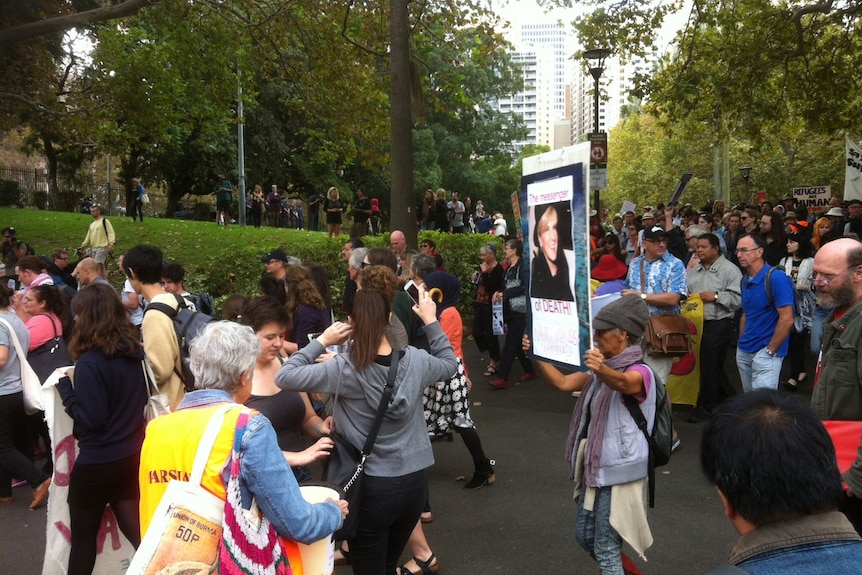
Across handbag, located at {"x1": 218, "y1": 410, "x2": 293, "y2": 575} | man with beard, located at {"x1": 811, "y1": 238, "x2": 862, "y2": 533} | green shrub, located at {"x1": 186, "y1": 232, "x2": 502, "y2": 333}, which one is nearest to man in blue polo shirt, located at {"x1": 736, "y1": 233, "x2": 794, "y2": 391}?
man with beard, located at {"x1": 811, "y1": 238, "x2": 862, "y2": 533}

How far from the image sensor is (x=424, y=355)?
334 centimetres

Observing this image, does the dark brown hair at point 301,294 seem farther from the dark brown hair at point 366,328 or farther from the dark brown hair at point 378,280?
the dark brown hair at point 366,328

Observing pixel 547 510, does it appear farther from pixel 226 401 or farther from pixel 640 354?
pixel 226 401

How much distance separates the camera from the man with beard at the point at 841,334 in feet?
9.91

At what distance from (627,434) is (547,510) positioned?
7.06 feet

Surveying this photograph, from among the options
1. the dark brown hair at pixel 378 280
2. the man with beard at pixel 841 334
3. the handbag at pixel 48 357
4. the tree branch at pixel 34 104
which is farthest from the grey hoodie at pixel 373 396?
the tree branch at pixel 34 104

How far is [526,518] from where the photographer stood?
17.0 feet

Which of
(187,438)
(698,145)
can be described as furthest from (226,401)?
(698,145)

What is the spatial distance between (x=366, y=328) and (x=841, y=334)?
209 centimetres

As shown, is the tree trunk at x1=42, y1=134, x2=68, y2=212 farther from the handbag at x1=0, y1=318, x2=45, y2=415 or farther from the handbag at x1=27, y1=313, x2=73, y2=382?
the handbag at x1=0, y1=318, x2=45, y2=415

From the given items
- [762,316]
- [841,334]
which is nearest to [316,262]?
[762,316]

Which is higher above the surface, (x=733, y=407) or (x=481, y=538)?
(x=733, y=407)

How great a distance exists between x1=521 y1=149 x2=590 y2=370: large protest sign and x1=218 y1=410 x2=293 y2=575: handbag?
1595mm

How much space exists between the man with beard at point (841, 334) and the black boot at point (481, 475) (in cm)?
302
